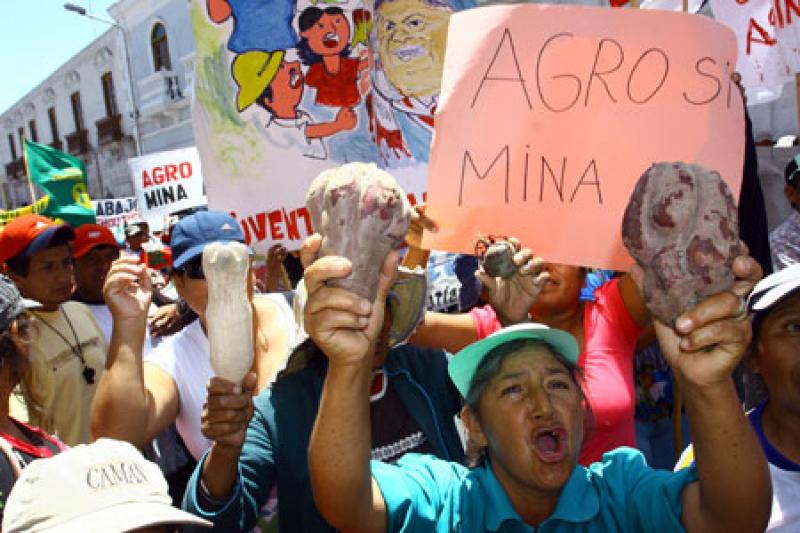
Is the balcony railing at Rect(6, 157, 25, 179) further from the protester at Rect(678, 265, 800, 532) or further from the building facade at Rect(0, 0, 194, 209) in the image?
the protester at Rect(678, 265, 800, 532)

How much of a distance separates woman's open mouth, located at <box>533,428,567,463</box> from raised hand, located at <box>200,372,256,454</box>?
25.6 inches

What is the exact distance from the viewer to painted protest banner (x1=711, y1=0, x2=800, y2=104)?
9.66 ft

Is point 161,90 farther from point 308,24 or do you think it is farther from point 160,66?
point 308,24

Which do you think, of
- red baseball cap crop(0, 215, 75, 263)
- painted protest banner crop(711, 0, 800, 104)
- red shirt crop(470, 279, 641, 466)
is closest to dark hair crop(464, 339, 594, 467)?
red shirt crop(470, 279, 641, 466)

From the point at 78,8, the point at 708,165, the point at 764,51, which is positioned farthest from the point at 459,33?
the point at 78,8

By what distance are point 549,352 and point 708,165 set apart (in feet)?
2.16

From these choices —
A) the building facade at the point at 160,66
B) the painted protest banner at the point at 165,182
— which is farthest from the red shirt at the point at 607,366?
the building facade at the point at 160,66

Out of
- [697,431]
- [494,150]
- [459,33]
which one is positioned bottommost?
[697,431]

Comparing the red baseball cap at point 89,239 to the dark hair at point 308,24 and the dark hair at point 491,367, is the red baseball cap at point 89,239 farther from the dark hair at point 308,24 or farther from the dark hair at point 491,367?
the dark hair at point 491,367

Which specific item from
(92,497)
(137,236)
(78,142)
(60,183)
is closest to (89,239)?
(60,183)

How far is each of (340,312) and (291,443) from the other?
2.02 feet

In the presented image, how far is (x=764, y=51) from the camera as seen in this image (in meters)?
3.07

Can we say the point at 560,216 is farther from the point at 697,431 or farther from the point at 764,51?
the point at 764,51

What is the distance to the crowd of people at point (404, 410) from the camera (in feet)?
3.61
